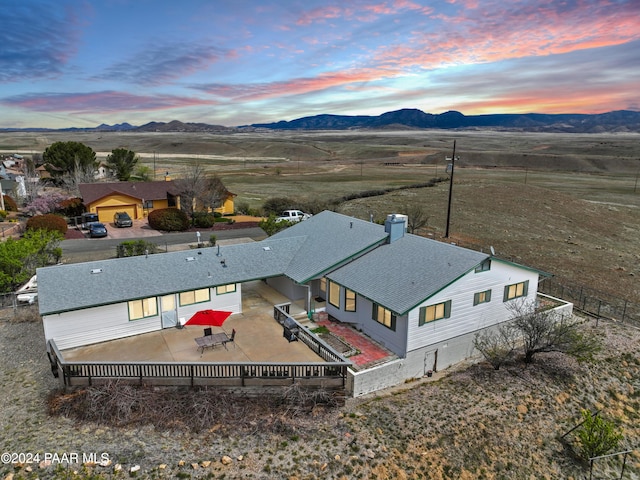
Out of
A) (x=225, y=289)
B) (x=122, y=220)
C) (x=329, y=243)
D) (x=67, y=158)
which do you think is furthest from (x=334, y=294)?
(x=67, y=158)

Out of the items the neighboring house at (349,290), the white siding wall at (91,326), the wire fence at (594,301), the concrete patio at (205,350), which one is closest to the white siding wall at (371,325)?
the neighboring house at (349,290)

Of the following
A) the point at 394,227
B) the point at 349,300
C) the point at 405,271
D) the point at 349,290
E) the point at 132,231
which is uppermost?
the point at 394,227

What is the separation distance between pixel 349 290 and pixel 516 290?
8762 millimetres

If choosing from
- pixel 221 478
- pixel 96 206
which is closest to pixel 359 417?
pixel 221 478

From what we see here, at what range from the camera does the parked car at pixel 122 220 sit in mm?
46375

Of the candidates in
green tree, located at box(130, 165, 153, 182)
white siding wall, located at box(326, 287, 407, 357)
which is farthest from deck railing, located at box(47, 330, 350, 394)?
green tree, located at box(130, 165, 153, 182)

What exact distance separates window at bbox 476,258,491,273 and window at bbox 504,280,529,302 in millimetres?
2130

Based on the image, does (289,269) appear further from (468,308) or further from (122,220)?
(122,220)

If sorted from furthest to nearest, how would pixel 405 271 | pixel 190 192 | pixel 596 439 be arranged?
pixel 190 192
pixel 405 271
pixel 596 439

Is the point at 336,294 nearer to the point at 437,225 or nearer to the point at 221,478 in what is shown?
the point at 221,478

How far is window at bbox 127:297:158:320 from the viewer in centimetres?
1983

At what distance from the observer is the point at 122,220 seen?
46.5 metres

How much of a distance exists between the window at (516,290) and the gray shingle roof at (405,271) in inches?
118

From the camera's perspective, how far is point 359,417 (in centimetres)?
1523
